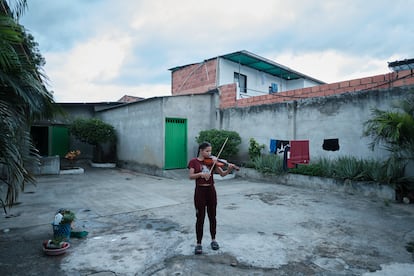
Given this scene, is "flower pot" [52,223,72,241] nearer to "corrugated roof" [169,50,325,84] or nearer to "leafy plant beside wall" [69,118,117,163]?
"leafy plant beside wall" [69,118,117,163]

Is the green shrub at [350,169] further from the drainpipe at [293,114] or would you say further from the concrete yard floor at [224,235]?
the drainpipe at [293,114]

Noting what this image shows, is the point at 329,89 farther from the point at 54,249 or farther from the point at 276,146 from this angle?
the point at 54,249

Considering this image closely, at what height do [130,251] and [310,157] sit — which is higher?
[310,157]

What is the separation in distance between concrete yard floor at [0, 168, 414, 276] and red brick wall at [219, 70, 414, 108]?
119 inches

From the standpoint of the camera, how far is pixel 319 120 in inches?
328

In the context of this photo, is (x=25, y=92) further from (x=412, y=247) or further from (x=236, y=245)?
(x=412, y=247)

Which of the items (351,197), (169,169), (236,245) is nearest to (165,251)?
(236,245)

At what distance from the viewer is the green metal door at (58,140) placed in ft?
46.9

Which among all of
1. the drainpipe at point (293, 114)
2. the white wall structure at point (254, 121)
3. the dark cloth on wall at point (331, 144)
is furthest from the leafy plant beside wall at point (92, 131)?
the dark cloth on wall at point (331, 144)

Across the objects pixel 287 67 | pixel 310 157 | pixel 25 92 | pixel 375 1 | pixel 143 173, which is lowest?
pixel 143 173

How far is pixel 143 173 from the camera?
38.2ft

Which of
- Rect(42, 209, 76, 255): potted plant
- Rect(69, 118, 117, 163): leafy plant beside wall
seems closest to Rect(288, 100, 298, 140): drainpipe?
Rect(42, 209, 76, 255): potted plant

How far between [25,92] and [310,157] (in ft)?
25.4

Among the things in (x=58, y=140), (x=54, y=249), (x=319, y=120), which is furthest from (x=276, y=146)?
(x=58, y=140)
